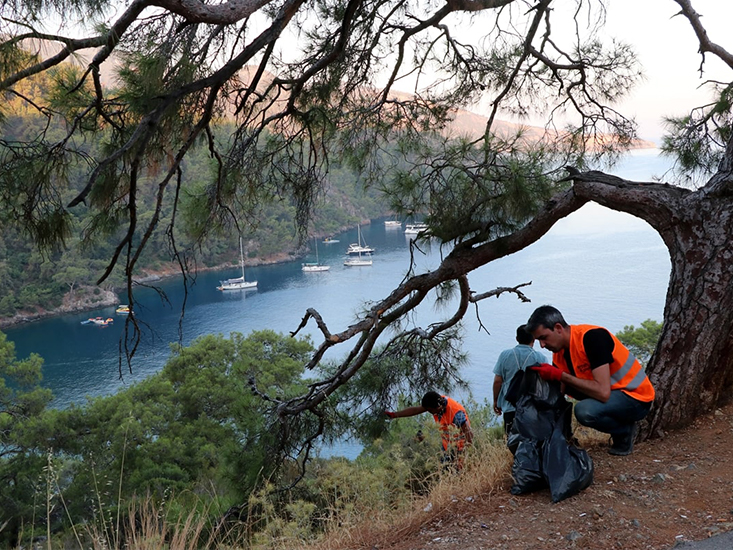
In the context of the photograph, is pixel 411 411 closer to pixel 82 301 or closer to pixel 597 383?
pixel 597 383

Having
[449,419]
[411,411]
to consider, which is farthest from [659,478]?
[411,411]

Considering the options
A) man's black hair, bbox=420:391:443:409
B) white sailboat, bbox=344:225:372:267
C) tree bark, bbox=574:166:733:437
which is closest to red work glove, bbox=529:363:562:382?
tree bark, bbox=574:166:733:437

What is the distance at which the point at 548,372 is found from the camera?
2158 millimetres

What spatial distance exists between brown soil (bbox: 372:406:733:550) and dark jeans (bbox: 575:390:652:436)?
5.9 inches

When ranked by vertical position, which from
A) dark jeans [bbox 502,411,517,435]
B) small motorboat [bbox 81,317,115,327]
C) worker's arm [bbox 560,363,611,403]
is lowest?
small motorboat [bbox 81,317,115,327]

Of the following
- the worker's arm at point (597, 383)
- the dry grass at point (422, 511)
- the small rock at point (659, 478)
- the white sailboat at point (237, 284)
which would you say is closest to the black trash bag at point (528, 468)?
the dry grass at point (422, 511)

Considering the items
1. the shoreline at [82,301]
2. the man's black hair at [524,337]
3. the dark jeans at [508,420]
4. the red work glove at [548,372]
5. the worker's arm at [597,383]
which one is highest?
the man's black hair at [524,337]

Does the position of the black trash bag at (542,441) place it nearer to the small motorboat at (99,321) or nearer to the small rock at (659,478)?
the small rock at (659,478)

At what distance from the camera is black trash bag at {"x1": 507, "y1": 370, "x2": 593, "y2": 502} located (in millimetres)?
2076

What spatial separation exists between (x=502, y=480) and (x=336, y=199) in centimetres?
3753

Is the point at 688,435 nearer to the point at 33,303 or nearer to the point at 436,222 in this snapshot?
the point at 436,222

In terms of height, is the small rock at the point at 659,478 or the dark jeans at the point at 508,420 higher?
the dark jeans at the point at 508,420

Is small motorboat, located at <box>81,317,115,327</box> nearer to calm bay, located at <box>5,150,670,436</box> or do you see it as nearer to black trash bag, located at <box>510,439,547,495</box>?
calm bay, located at <box>5,150,670,436</box>

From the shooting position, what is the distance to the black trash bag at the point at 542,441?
2.08m
